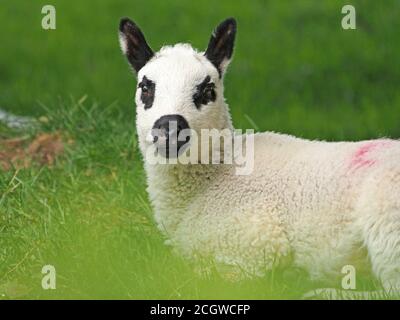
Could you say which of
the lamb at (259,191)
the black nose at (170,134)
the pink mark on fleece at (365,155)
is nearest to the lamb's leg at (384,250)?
the lamb at (259,191)

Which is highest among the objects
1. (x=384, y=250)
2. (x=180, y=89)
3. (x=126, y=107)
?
(x=126, y=107)

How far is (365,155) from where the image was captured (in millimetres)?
6898

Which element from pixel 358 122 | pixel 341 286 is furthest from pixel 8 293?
pixel 358 122

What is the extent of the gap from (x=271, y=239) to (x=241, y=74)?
8028mm

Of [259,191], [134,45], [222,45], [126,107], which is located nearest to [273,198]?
[259,191]

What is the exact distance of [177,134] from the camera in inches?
268

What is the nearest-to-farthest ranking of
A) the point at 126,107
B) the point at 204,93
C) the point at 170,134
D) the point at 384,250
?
the point at 384,250 < the point at 170,134 < the point at 204,93 < the point at 126,107

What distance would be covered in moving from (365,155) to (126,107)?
21.6 feet

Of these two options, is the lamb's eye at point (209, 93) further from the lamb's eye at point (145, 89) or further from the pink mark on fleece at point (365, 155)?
the pink mark on fleece at point (365, 155)

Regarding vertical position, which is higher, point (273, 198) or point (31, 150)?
point (31, 150)

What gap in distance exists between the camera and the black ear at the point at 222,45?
7457 mm

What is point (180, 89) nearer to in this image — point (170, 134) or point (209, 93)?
point (209, 93)

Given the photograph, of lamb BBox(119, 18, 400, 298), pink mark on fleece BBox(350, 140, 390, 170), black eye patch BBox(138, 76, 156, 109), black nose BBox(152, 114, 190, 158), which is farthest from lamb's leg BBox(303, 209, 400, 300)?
black eye patch BBox(138, 76, 156, 109)

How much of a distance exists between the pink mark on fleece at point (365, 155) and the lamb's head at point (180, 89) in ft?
2.78
